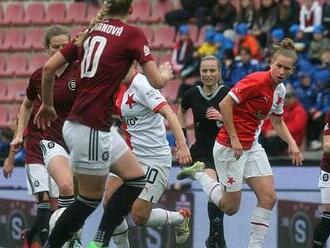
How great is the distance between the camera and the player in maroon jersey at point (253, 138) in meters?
9.80

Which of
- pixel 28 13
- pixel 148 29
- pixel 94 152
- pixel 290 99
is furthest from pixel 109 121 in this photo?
pixel 28 13

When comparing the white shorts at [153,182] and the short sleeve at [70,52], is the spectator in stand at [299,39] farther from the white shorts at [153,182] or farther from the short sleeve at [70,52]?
the short sleeve at [70,52]

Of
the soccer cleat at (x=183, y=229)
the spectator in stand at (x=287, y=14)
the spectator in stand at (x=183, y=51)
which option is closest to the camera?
the soccer cleat at (x=183, y=229)

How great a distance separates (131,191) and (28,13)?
1423cm

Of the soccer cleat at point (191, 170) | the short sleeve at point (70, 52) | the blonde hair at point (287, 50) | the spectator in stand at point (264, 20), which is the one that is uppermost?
the spectator in stand at point (264, 20)

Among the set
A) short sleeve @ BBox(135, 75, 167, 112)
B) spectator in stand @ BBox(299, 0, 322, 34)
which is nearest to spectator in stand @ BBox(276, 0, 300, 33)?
spectator in stand @ BBox(299, 0, 322, 34)

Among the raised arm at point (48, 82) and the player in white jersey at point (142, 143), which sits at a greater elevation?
the raised arm at point (48, 82)

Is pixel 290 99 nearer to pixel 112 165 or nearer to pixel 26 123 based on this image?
pixel 26 123

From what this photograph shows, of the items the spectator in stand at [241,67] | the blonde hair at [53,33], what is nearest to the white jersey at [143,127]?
the blonde hair at [53,33]

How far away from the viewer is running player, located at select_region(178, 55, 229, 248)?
10.9 meters

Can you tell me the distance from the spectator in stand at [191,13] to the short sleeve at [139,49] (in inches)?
429

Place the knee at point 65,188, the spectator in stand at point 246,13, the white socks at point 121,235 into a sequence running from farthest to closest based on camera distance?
the spectator in stand at point 246,13 → the white socks at point 121,235 → the knee at point 65,188

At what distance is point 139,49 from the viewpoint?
25.7 ft

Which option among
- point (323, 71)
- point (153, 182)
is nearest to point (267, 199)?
point (153, 182)
